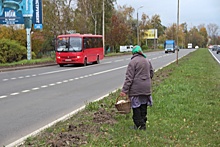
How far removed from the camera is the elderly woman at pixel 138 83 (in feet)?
21.6

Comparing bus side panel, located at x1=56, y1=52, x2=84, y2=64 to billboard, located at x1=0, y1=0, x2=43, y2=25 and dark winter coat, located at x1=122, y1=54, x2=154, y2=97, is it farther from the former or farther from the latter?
dark winter coat, located at x1=122, y1=54, x2=154, y2=97

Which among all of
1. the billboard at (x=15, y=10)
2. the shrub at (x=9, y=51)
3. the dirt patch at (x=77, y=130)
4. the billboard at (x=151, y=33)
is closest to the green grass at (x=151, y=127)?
the dirt patch at (x=77, y=130)

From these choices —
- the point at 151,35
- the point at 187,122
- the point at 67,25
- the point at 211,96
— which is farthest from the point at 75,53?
the point at 151,35

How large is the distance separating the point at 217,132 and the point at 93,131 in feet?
7.53

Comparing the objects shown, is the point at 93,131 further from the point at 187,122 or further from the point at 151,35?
the point at 151,35

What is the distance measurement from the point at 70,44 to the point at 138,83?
25.2 meters

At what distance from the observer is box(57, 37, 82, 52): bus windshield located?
31203mm

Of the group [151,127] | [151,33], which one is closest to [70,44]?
[151,127]

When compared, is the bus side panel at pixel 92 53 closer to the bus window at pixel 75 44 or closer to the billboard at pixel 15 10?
the bus window at pixel 75 44

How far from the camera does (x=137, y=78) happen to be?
659cm

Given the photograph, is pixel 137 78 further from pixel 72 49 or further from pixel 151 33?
pixel 151 33

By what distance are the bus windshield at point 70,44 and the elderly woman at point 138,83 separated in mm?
24686

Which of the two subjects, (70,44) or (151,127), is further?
(70,44)

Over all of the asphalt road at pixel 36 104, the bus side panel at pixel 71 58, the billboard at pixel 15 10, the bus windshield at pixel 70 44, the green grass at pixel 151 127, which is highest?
the billboard at pixel 15 10
